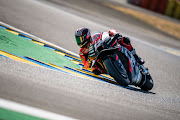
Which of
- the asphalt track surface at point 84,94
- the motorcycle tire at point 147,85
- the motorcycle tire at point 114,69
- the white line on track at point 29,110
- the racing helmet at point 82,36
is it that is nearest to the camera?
the white line on track at point 29,110

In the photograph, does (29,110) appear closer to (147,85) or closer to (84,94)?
(84,94)

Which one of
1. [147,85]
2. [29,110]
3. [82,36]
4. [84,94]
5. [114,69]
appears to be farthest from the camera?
[147,85]

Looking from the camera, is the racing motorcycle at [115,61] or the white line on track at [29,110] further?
the racing motorcycle at [115,61]

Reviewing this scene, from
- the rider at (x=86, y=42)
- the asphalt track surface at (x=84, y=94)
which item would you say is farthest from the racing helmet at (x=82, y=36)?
the asphalt track surface at (x=84, y=94)

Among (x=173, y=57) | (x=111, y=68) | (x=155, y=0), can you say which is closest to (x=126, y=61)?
(x=111, y=68)

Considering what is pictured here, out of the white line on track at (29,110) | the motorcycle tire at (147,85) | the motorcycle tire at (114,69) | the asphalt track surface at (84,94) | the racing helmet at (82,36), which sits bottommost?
the white line on track at (29,110)

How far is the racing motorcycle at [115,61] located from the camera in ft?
13.6

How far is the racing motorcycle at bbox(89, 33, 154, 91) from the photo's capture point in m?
4.15

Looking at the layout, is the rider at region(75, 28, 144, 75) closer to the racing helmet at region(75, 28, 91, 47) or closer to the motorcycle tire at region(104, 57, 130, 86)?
the racing helmet at region(75, 28, 91, 47)

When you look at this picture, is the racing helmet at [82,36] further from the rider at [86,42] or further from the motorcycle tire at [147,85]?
the motorcycle tire at [147,85]

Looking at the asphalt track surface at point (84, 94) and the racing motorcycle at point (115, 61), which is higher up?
the racing motorcycle at point (115, 61)

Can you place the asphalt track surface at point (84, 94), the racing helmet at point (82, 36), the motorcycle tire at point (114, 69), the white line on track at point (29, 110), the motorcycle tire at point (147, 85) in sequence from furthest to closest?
the motorcycle tire at point (147, 85) → the racing helmet at point (82, 36) → the motorcycle tire at point (114, 69) → the asphalt track surface at point (84, 94) → the white line on track at point (29, 110)

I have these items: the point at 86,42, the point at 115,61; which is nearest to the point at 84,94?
the point at 115,61

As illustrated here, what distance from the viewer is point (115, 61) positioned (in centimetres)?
419
